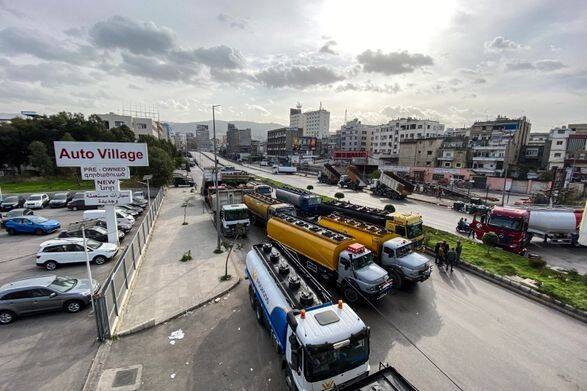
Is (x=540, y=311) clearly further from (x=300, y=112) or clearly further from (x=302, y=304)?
(x=300, y=112)

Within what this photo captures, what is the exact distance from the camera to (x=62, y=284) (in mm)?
12633

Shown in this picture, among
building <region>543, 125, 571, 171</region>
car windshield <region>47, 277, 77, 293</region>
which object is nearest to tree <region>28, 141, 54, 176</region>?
car windshield <region>47, 277, 77, 293</region>

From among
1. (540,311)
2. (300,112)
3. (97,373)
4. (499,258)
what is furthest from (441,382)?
(300,112)

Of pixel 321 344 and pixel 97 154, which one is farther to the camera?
pixel 97 154

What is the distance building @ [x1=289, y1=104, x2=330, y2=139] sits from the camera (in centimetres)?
17125

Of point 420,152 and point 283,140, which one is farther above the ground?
point 283,140

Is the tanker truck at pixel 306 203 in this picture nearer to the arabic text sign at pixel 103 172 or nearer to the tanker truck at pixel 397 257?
the tanker truck at pixel 397 257

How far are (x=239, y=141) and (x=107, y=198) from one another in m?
179

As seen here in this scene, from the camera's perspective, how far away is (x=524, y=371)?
30.5 ft

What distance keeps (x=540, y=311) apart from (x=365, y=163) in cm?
6137

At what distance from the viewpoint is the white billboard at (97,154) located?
1455cm

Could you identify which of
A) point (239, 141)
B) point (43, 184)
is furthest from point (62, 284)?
point (239, 141)

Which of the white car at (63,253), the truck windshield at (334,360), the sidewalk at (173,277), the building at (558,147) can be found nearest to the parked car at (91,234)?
the white car at (63,253)

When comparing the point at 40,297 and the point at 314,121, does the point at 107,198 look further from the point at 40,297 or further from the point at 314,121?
the point at 314,121
